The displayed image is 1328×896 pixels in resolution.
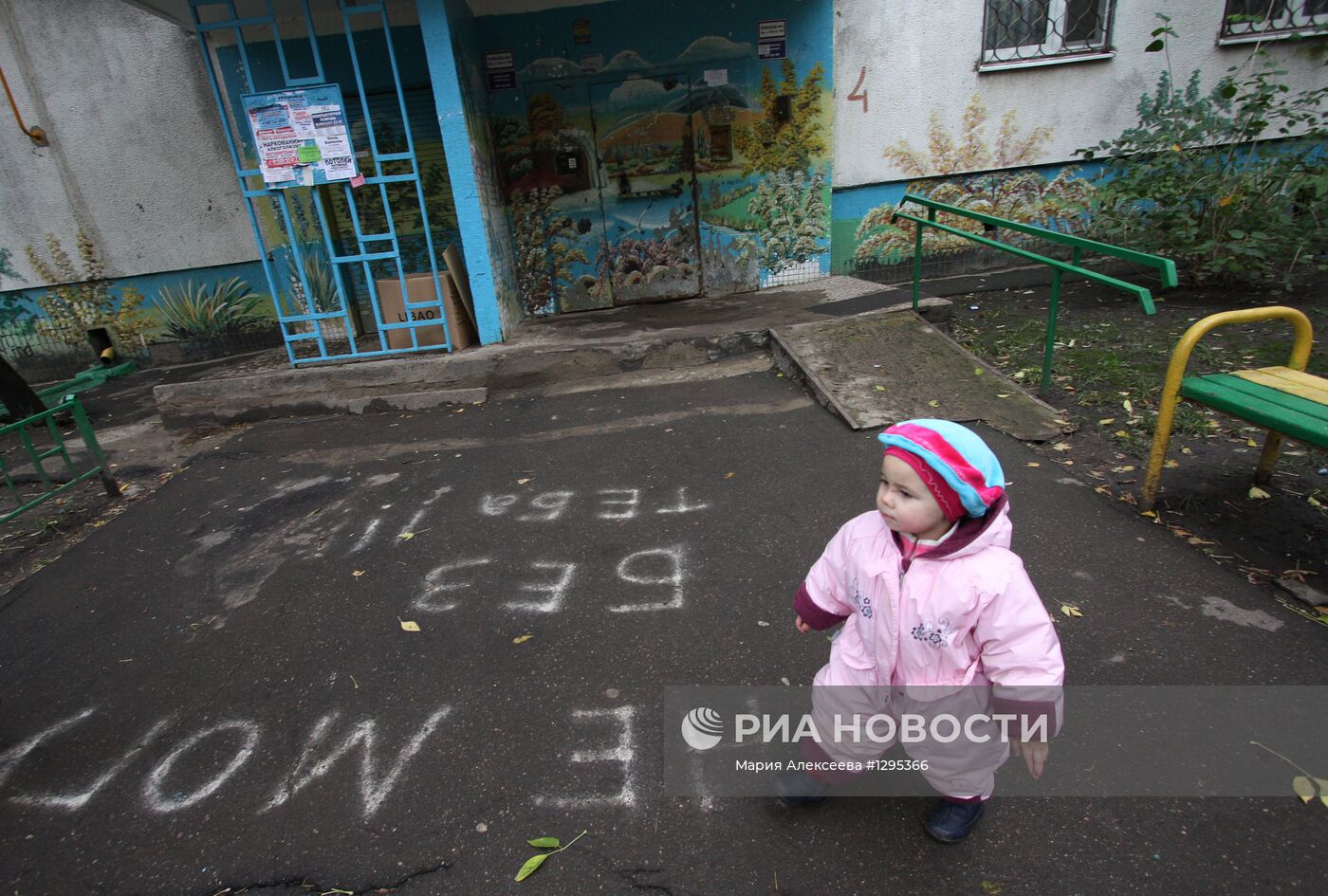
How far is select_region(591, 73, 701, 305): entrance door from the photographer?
22.7 feet

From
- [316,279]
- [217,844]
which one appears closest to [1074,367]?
[217,844]

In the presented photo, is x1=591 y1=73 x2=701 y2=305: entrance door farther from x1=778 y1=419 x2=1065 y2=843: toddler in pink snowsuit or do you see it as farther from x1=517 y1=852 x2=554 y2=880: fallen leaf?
x1=517 y1=852 x2=554 y2=880: fallen leaf

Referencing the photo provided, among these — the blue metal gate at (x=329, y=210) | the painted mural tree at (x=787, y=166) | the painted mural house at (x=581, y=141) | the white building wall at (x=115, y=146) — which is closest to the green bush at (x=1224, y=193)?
the painted mural house at (x=581, y=141)

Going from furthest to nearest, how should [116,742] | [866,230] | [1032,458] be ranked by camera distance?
[866,230]
[1032,458]
[116,742]

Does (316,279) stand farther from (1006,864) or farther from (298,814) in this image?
(1006,864)

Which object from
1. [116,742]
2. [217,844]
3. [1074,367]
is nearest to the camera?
[217,844]

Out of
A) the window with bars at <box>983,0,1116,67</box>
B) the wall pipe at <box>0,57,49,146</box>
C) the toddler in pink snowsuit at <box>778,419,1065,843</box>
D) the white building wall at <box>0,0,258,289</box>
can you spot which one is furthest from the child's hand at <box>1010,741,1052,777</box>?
the wall pipe at <box>0,57,49,146</box>

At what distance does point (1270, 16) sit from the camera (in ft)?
23.8

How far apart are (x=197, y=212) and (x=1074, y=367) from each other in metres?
9.50

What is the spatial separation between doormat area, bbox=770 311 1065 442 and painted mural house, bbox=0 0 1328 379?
253 centimetres

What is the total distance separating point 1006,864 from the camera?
A: 1.71m

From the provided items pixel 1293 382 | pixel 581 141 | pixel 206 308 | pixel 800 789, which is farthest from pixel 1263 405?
pixel 206 308

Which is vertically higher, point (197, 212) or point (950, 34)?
point (950, 34)

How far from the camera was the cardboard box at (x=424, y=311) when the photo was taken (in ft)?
19.3
